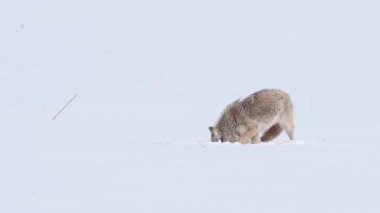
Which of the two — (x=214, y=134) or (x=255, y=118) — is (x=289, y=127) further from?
(x=214, y=134)

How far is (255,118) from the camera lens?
392 inches

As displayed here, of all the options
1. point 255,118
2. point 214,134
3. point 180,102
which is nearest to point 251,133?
point 255,118

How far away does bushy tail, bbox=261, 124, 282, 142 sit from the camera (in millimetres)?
10266

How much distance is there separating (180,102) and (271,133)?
3.71 meters

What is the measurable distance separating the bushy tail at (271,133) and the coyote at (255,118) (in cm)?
15

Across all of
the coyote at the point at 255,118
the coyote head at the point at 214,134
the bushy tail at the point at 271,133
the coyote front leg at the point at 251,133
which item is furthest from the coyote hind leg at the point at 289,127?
the coyote head at the point at 214,134

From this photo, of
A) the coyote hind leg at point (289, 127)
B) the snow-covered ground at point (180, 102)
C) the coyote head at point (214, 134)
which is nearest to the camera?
the snow-covered ground at point (180, 102)

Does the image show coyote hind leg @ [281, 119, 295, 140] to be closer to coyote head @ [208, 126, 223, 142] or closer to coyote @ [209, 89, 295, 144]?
coyote @ [209, 89, 295, 144]

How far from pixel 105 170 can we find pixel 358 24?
17529 mm

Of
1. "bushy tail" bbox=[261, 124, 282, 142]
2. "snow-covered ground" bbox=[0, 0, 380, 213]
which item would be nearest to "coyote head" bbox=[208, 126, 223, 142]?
"snow-covered ground" bbox=[0, 0, 380, 213]

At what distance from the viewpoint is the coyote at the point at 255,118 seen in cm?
996

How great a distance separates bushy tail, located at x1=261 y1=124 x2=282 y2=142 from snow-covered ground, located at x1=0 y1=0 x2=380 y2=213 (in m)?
0.38

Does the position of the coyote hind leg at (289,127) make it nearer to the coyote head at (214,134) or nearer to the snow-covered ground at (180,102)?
the snow-covered ground at (180,102)

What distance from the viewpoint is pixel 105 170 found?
7.19 m
